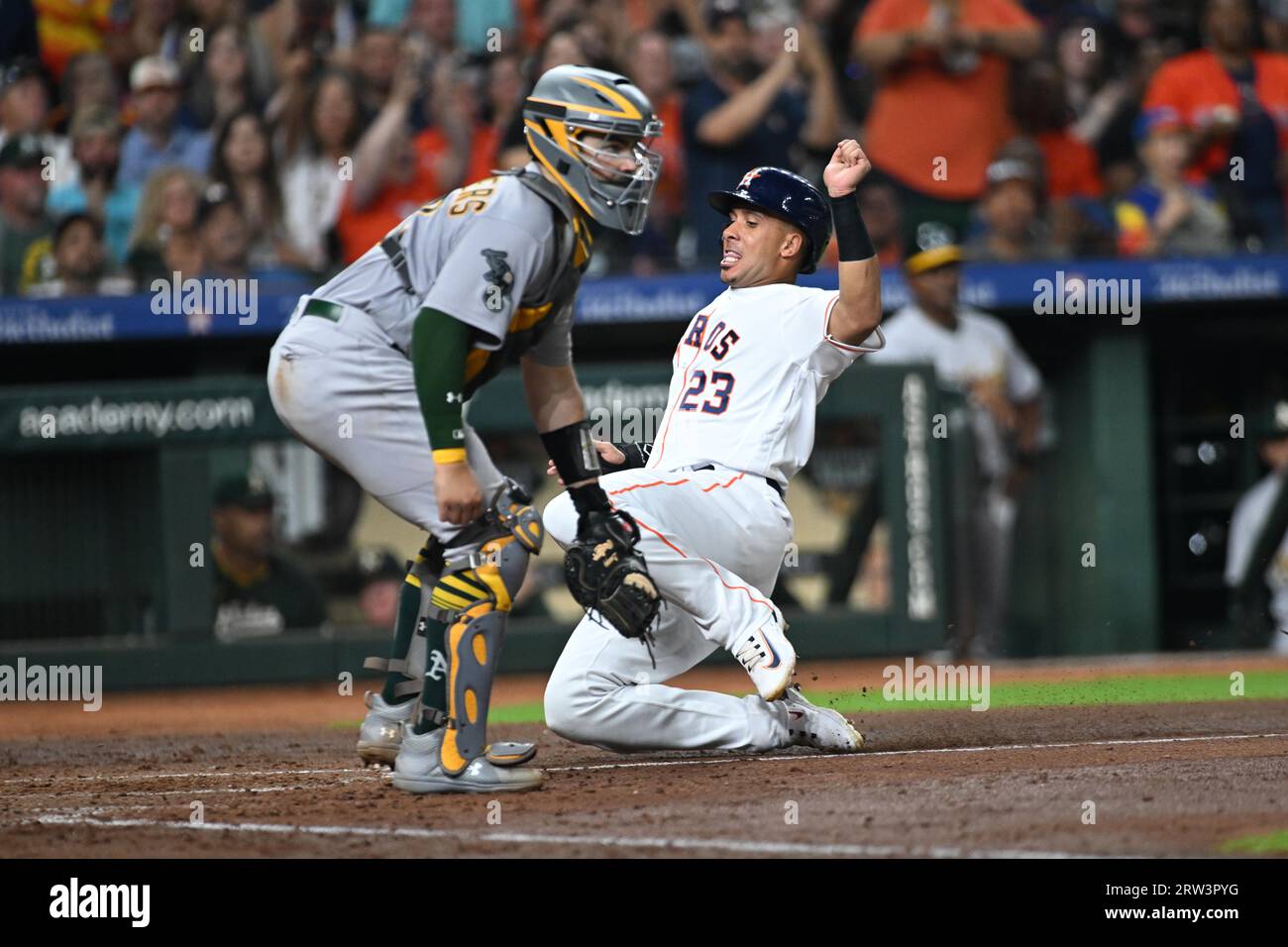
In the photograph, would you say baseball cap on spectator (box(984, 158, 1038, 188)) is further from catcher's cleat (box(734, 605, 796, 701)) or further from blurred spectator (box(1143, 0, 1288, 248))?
catcher's cleat (box(734, 605, 796, 701))

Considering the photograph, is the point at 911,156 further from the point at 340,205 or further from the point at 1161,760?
the point at 1161,760

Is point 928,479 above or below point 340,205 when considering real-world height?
below

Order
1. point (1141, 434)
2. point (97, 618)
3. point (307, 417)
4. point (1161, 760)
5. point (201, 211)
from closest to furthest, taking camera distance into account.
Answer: point (307, 417) < point (1161, 760) < point (97, 618) < point (201, 211) < point (1141, 434)

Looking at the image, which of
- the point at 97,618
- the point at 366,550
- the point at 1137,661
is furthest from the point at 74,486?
the point at 1137,661

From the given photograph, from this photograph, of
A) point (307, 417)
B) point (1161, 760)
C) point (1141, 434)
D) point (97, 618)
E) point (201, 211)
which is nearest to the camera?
point (307, 417)

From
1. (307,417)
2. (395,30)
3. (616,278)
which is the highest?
(395,30)

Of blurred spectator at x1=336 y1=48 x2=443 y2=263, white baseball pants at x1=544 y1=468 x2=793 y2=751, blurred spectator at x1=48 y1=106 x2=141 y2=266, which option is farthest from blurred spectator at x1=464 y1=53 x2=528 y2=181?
white baseball pants at x1=544 y1=468 x2=793 y2=751

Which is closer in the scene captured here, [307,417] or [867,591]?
[307,417]
